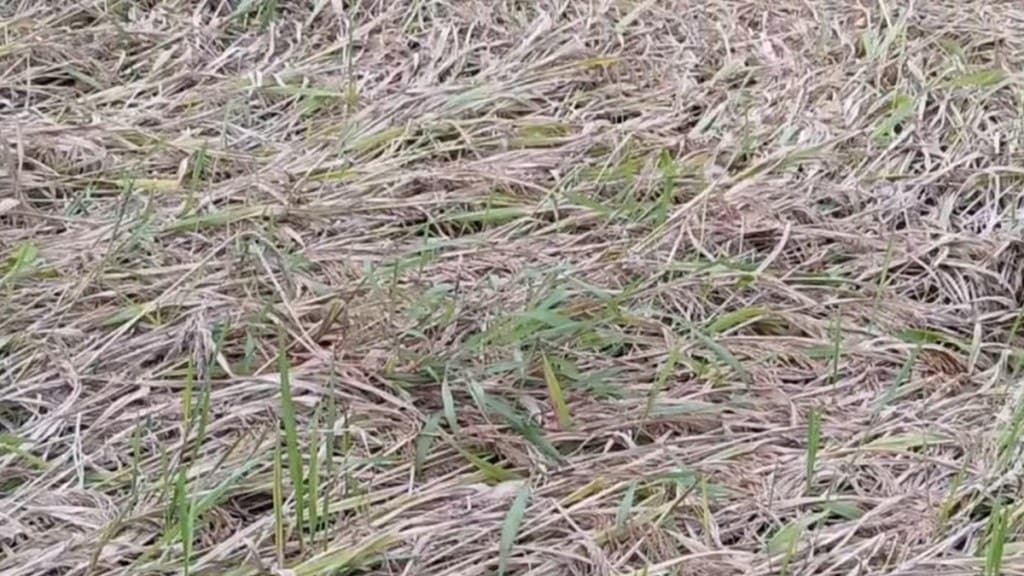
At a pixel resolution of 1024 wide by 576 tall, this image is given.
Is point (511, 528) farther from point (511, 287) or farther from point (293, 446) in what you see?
point (511, 287)

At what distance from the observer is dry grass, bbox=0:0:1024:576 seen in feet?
4.46

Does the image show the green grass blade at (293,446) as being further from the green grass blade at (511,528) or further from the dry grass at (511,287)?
the green grass blade at (511,528)

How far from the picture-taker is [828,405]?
1.55 metres

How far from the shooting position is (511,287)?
171 cm

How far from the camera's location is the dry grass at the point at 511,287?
1359 mm

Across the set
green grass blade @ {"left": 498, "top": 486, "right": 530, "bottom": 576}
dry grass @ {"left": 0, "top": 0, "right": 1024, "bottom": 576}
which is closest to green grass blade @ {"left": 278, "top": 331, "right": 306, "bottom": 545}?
dry grass @ {"left": 0, "top": 0, "right": 1024, "bottom": 576}

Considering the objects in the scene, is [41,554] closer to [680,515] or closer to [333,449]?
[333,449]

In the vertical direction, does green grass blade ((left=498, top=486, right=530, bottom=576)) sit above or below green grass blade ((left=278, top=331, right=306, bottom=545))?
below

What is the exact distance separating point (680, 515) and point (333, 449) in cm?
37

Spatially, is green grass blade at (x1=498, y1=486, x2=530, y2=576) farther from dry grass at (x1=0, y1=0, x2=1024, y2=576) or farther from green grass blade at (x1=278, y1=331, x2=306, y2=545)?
green grass blade at (x1=278, y1=331, x2=306, y2=545)

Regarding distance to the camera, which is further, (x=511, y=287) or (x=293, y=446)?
(x=511, y=287)

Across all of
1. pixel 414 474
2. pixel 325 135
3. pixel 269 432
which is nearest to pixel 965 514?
pixel 414 474

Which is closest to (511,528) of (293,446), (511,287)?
(293,446)

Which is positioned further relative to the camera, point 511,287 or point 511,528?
point 511,287
